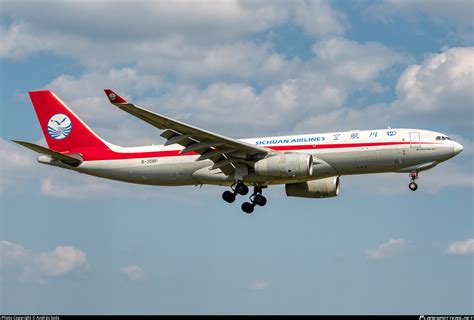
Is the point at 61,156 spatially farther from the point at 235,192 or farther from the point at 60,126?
the point at 235,192

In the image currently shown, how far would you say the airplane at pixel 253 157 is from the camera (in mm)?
47312

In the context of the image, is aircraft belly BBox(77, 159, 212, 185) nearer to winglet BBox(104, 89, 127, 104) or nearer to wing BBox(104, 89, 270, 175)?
wing BBox(104, 89, 270, 175)

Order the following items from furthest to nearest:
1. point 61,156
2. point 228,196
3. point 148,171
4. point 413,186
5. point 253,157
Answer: point 61,156, point 148,171, point 228,196, point 253,157, point 413,186


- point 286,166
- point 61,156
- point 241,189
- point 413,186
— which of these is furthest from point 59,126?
point 413,186

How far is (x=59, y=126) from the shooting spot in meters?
56.8

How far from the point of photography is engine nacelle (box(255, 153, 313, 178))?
47125mm

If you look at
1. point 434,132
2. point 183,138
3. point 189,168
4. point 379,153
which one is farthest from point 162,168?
point 434,132

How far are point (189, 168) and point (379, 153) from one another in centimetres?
1192

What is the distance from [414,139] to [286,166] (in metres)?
7.61

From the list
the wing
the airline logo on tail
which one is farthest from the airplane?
the airline logo on tail

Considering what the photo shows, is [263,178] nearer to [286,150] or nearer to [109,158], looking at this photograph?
[286,150]

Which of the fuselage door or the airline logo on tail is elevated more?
the airline logo on tail

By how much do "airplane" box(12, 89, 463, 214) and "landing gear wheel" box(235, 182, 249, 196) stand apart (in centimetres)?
7

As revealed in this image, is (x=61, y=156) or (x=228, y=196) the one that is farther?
(x=61, y=156)
